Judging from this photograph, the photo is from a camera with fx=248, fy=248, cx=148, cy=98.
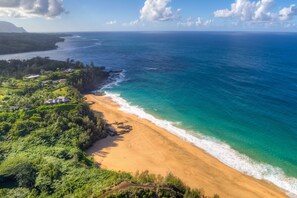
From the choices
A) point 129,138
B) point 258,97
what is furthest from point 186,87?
point 129,138

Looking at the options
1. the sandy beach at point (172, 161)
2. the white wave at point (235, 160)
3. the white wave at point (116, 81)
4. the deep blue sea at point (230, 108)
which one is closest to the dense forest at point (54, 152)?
the sandy beach at point (172, 161)

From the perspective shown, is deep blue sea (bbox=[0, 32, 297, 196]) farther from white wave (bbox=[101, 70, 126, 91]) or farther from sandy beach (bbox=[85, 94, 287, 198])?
sandy beach (bbox=[85, 94, 287, 198])

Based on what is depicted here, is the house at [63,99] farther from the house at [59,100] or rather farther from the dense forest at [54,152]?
the dense forest at [54,152]

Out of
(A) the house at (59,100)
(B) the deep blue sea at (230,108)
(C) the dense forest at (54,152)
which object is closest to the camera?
(C) the dense forest at (54,152)

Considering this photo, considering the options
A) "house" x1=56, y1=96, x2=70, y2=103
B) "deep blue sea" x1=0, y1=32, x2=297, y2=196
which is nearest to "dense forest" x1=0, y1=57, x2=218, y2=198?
"house" x1=56, y1=96, x2=70, y2=103

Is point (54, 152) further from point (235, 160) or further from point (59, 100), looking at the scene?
point (235, 160)
